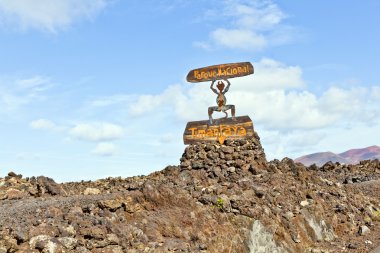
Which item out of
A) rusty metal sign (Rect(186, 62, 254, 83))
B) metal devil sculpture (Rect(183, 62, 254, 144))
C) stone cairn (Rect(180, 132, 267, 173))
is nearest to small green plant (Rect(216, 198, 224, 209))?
stone cairn (Rect(180, 132, 267, 173))

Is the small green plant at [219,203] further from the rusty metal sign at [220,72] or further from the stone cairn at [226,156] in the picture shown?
the rusty metal sign at [220,72]

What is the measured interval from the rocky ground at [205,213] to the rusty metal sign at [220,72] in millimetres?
3095

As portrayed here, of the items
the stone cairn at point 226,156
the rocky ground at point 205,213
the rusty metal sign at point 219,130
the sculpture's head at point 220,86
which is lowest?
the rocky ground at point 205,213

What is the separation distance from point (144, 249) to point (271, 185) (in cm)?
709

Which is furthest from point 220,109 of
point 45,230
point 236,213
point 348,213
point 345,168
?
point 345,168

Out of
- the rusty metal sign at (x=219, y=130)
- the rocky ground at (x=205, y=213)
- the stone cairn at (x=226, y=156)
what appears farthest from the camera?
the rusty metal sign at (x=219, y=130)

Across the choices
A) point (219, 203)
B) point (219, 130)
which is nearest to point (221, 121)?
point (219, 130)

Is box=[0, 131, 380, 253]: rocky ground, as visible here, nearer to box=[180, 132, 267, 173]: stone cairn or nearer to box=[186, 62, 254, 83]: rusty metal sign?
box=[180, 132, 267, 173]: stone cairn

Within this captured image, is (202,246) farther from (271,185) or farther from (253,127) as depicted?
(253,127)

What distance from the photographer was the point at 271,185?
1503cm

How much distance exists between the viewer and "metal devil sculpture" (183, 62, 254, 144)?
61.5ft

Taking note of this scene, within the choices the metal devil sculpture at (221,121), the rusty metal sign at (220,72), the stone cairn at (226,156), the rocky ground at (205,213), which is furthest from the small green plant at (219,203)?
the rusty metal sign at (220,72)

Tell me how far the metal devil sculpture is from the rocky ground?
47cm

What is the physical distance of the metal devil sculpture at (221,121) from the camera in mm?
18750
